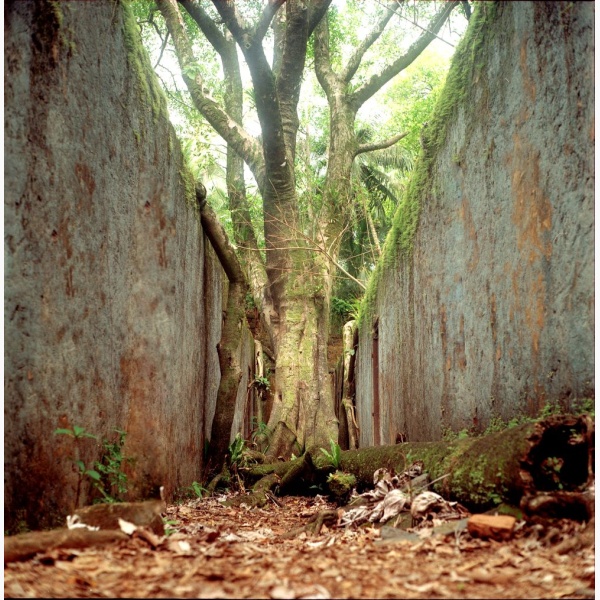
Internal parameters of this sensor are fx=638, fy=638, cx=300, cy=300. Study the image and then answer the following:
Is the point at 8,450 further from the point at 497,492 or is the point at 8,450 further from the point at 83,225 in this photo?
the point at 497,492

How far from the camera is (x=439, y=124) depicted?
6.49 m

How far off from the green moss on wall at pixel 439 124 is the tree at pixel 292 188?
2136mm

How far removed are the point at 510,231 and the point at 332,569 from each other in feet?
9.22

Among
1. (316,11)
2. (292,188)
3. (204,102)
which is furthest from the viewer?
(204,102)

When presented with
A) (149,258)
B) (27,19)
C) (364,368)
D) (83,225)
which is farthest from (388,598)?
(364,368)

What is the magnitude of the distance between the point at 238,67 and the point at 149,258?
29.9 ft

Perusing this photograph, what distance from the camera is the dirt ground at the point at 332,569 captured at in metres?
2.28

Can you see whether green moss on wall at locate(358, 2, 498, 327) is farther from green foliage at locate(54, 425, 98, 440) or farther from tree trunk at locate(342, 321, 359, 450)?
tree trunk at locate(342, 321, 359, 450)

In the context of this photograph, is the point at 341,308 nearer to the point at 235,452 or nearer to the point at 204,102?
the point at 204,102

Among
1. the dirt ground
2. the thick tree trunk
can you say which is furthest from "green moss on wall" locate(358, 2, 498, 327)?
the dirt ground

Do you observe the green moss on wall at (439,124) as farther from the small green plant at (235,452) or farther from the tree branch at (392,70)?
the tree branch at (392,70)

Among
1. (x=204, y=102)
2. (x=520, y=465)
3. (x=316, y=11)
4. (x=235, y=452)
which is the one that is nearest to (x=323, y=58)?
(x=316, y=11)

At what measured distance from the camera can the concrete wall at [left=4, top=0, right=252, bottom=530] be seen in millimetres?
3365

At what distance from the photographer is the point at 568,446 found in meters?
3.31
